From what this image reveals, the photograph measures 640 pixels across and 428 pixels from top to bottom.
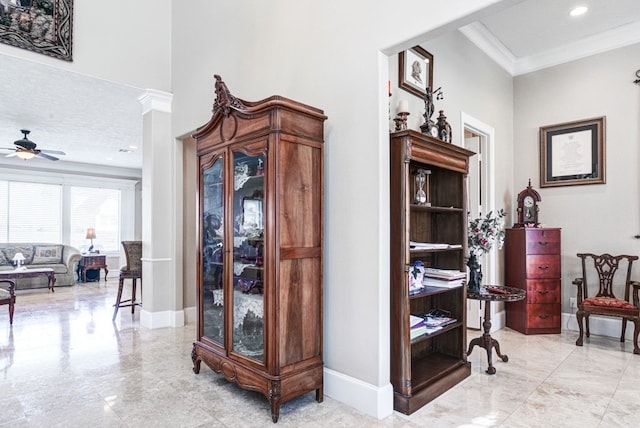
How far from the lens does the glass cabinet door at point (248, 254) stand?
2348 millimetres

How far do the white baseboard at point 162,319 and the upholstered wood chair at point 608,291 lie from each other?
169 inches

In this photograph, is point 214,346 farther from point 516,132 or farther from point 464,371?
point 516,132

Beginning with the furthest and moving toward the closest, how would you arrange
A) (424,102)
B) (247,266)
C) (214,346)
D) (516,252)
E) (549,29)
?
(516,252), (549,29), (424,102), (214,346), (247,266)

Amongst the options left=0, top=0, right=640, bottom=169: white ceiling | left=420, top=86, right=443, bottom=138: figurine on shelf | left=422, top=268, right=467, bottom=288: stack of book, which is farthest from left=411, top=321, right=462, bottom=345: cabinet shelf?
left=0, top=0, right=640, bottom=169: white ceiling

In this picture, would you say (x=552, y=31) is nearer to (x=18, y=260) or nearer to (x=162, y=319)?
(x=162, y=319)

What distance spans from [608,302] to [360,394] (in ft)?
9.31

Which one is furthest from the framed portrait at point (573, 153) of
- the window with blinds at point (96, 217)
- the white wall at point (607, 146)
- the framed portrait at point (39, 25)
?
the window with blinds at point (96, 217)

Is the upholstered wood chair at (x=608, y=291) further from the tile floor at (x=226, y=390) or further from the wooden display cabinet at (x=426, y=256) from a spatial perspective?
the wooden display cabinet at (x=426, y=256)

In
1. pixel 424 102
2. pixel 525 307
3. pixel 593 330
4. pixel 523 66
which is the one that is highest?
pixel 523 66

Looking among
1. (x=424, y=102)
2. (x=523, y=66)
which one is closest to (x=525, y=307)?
(x=424, y=102)

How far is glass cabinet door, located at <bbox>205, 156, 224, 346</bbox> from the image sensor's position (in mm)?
2684

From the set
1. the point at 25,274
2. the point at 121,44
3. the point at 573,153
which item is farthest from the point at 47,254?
the point at 573,153

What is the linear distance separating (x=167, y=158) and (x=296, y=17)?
2.46m

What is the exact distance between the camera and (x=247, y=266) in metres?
2.47
